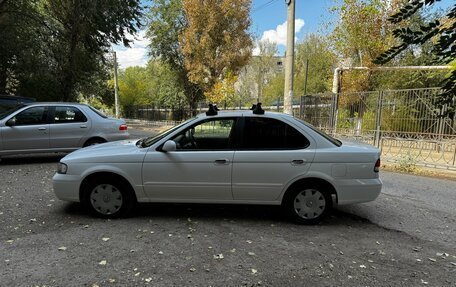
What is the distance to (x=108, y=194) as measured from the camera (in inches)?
209

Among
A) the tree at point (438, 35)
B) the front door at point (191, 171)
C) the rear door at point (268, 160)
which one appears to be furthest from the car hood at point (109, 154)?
the tree at point (438, 35)

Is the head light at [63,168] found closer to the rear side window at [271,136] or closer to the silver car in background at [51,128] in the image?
the rear side window at [271,136]

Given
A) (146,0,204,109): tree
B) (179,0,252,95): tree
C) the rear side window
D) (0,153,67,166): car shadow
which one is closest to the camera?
the rear side window

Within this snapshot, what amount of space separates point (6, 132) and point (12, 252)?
19.6ft

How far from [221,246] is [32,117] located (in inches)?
284

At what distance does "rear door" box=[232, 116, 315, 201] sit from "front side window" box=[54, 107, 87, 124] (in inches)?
239

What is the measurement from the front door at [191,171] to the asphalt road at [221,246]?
0.41 m

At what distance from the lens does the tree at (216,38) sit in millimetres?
25953

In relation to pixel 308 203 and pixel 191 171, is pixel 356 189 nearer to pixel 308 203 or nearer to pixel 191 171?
pixel 308 203

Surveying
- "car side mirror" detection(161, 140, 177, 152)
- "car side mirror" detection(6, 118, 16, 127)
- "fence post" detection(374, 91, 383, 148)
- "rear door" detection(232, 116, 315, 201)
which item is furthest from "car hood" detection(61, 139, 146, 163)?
"fence post" detection(374, 91, 383, 148)

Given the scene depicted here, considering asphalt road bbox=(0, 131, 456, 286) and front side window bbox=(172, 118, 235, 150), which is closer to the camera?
asphalt road bbox=(0, 131, 456, 286)

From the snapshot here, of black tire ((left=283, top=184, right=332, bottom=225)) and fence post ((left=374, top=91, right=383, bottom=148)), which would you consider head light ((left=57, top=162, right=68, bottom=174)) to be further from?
fence post ((left=374, top=91, right=383, bottom=148))

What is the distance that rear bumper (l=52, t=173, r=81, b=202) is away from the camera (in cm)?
527

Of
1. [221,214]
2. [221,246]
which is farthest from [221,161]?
[221,246]
